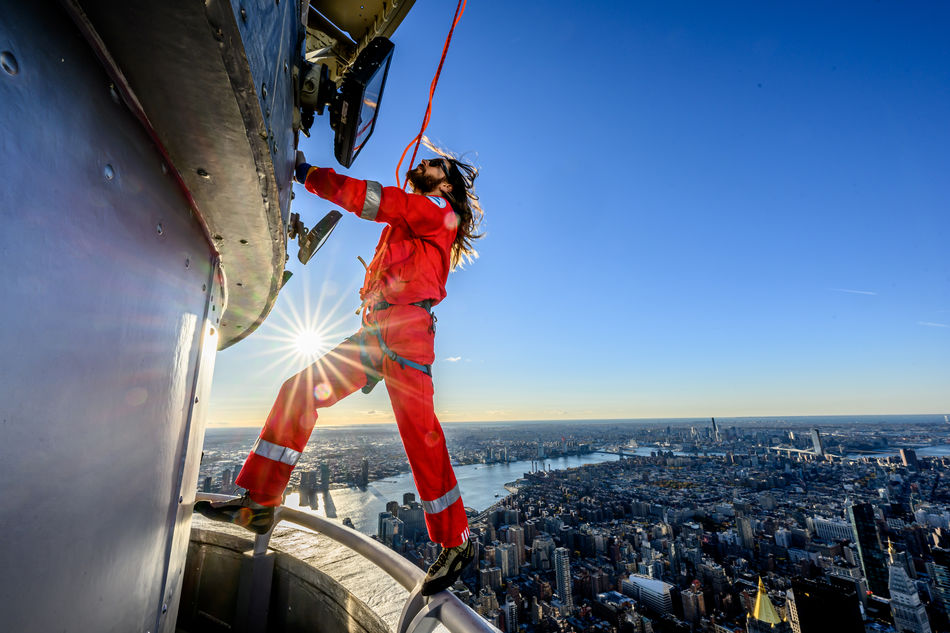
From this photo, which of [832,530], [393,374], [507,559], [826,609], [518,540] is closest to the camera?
[393,374]

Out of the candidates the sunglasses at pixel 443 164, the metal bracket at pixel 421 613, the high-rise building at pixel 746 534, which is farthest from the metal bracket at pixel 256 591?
the high-rise building at pixel 746 534

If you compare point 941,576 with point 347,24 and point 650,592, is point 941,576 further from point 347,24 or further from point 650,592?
point 347,24

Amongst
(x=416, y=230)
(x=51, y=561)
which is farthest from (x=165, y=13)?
(x=416, y=230)

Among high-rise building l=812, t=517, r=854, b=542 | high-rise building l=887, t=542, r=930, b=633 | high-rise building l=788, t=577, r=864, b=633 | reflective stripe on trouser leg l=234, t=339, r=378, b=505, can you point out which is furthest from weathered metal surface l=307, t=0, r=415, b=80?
high-rise building l=812, t=517, r=854, b=542

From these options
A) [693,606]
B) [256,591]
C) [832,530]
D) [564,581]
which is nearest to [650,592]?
[693,606]

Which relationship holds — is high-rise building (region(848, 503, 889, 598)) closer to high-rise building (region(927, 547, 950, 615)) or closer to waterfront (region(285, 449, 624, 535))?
high-rise building (region(927, 547, 950, 615))
